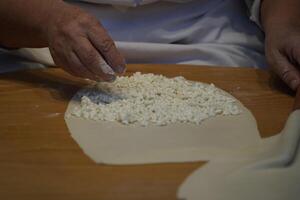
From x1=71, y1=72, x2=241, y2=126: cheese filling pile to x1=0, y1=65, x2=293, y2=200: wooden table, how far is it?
0.12 feet

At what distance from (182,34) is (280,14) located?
0.19 m

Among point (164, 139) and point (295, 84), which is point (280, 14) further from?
point (164, 139)

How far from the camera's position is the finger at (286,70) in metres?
0.80

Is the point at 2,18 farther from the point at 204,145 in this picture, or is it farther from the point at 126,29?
the point at 204,145

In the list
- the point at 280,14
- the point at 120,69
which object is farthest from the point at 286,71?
the point at 120,69

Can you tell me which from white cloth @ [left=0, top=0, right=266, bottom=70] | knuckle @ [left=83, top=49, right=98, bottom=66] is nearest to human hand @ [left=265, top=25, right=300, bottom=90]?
white cloth @ [left=0, top=0, right=266, bottom=70]

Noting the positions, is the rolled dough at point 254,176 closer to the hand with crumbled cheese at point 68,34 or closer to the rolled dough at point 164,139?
the rolled dough at point 164,139

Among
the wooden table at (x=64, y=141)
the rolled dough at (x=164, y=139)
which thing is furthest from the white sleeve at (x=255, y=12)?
the rolled dough at (x=164, y=139)

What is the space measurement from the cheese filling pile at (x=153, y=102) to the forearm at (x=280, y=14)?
0.19 meters

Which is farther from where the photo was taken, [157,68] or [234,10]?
[234,10]

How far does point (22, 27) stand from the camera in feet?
2.61

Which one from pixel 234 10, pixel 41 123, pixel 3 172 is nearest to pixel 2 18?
pixel 41 123

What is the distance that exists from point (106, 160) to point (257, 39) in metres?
0.53

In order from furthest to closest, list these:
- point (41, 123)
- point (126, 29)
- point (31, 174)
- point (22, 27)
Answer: point (126, 29), point (22, 27), point (41, 123), point (31, 174)
